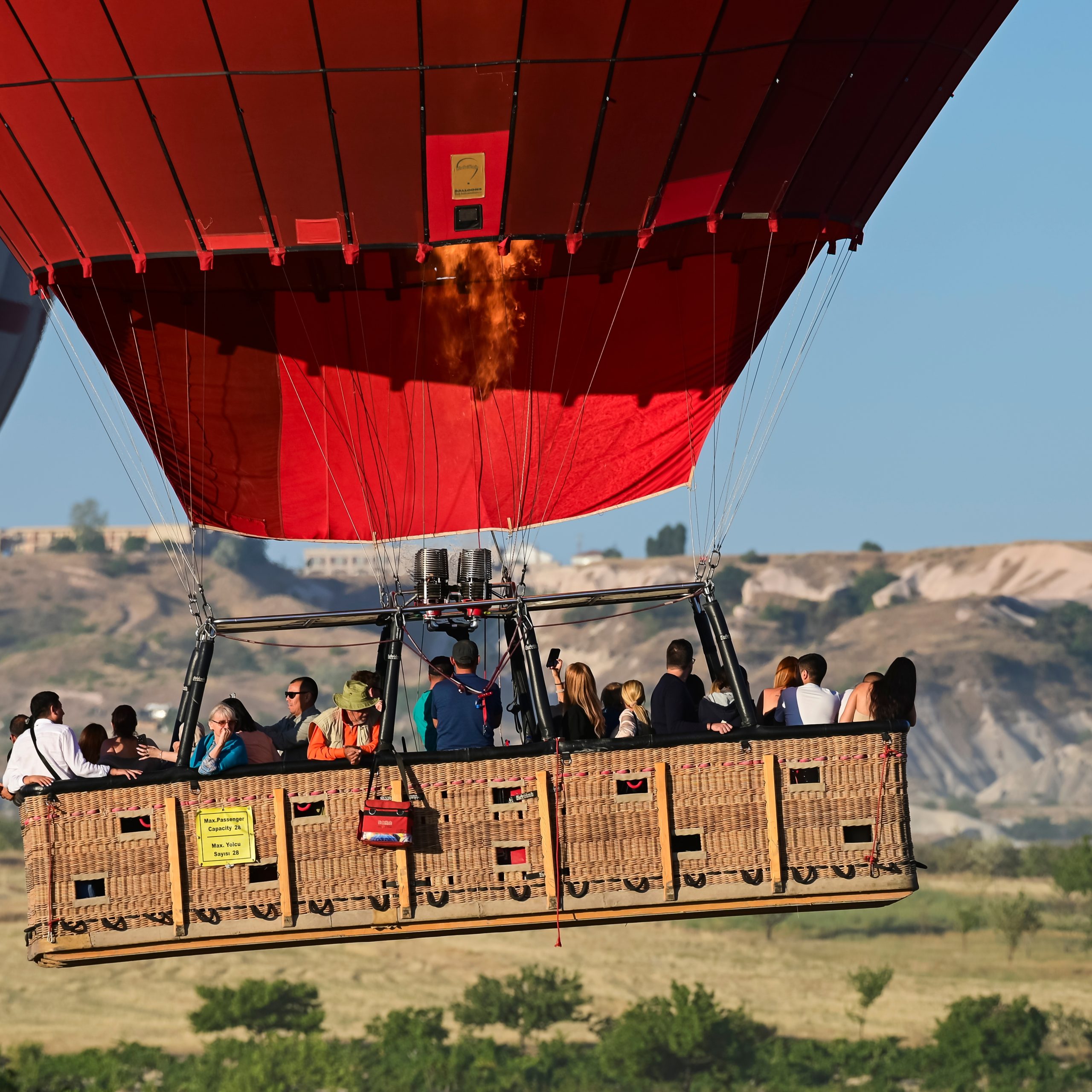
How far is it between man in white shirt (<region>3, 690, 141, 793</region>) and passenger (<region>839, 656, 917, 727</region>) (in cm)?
351

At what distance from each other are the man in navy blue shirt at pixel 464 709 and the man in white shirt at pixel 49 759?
4.91 feet

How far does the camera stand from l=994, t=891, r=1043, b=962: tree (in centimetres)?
7344

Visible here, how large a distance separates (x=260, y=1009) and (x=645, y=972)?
1510 centimetres

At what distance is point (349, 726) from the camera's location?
9.15m

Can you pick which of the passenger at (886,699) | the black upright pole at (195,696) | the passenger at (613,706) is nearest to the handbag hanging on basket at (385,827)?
the black upright pole at (195,696)

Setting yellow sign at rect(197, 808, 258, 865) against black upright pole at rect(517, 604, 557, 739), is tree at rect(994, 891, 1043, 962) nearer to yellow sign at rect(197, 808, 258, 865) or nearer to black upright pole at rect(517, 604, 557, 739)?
black upright pole at rect(517, 604, 557, 739)

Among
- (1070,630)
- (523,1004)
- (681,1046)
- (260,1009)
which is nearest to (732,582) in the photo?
(1070,630)

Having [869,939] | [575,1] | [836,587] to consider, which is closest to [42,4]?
[575,1]

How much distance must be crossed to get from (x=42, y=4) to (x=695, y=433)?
538 centimetres

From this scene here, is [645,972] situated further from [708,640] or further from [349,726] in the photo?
[349,726]

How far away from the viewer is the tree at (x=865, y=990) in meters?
63.9

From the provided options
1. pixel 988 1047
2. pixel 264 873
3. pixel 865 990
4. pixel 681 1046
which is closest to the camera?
pixel 264 873

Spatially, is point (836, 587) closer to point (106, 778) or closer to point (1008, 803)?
point (1008, 803)

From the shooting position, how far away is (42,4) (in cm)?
933
